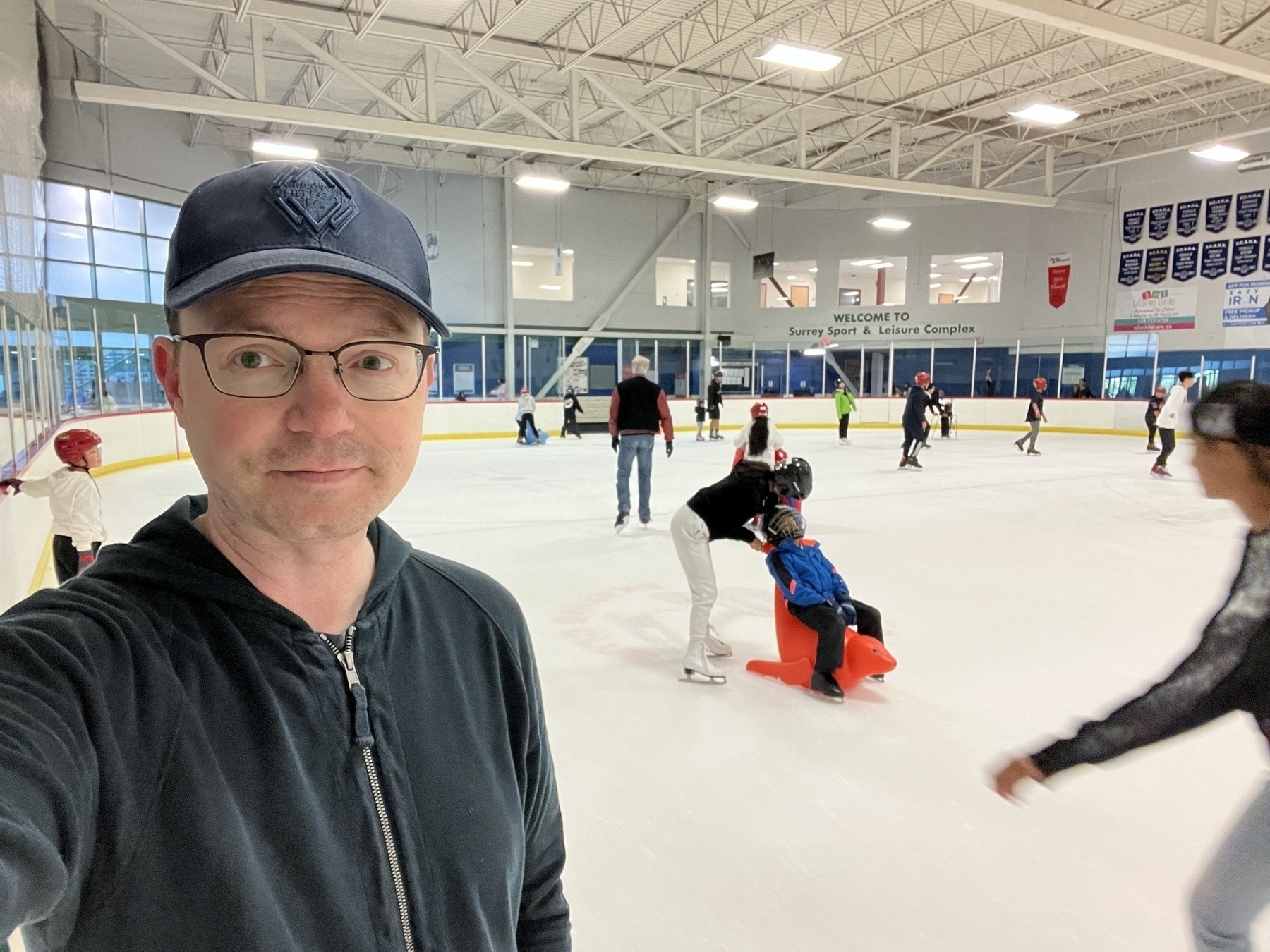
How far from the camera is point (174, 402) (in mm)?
787

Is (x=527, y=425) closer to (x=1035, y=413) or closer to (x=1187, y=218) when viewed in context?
(x=1035, y=413)

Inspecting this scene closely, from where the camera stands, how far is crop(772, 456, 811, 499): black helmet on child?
3.38 meters

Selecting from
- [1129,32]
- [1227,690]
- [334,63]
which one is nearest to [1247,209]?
[1129,32]

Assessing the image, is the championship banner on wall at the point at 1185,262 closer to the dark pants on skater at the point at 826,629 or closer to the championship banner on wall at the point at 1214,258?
the championship banner on wall at the point at 1214,258

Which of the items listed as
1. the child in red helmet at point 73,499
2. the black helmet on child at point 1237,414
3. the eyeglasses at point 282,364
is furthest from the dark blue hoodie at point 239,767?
the child in red helmet at point 73,499

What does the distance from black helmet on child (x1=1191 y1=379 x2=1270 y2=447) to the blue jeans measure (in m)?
5.46

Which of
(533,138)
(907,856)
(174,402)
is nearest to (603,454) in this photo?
(533,138)

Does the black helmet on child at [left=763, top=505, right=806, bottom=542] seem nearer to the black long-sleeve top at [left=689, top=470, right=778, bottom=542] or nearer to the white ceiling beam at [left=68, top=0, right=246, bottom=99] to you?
the black long-sleeve top at [left=689, top=470, right=778, bottom=542]

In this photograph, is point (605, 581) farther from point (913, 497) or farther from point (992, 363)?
point (992, 363)

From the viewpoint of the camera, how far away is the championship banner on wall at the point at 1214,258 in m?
17.0

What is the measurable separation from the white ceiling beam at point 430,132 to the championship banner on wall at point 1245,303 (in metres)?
7.32

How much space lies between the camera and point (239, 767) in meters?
0.68

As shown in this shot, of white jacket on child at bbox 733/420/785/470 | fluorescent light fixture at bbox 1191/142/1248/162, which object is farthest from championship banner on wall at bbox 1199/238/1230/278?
white jacket on child at bbox 733/420/785/470

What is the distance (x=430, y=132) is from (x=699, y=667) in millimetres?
9544
